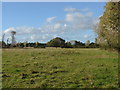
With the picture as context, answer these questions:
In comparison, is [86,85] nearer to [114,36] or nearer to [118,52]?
[114,36]

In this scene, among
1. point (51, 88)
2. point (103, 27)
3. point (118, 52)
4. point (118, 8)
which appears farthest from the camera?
point (118, 52)

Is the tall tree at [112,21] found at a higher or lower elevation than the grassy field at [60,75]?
higher

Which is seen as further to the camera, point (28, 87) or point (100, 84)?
point (100, 84)

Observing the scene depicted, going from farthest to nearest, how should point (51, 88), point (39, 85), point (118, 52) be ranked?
point (118, 52) < point (39, 85) < point (51, 88)

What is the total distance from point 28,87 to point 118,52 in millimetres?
24629

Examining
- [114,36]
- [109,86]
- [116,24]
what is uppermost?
[116,24]

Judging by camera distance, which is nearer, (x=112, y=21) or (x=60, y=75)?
(x=60, y=75)

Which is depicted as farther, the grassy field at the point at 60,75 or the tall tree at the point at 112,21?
the tall tree at the point at 112,21

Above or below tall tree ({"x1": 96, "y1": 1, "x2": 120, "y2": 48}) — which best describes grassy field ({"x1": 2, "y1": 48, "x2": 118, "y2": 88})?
below

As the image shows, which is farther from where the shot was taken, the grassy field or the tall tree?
the tall tree

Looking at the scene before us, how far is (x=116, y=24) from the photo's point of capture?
69.5 feet

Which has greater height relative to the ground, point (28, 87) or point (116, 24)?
point (116, 24)

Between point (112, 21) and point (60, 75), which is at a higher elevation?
point (112, 21)

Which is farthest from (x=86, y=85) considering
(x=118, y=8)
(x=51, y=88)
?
(x=118, y=8)
